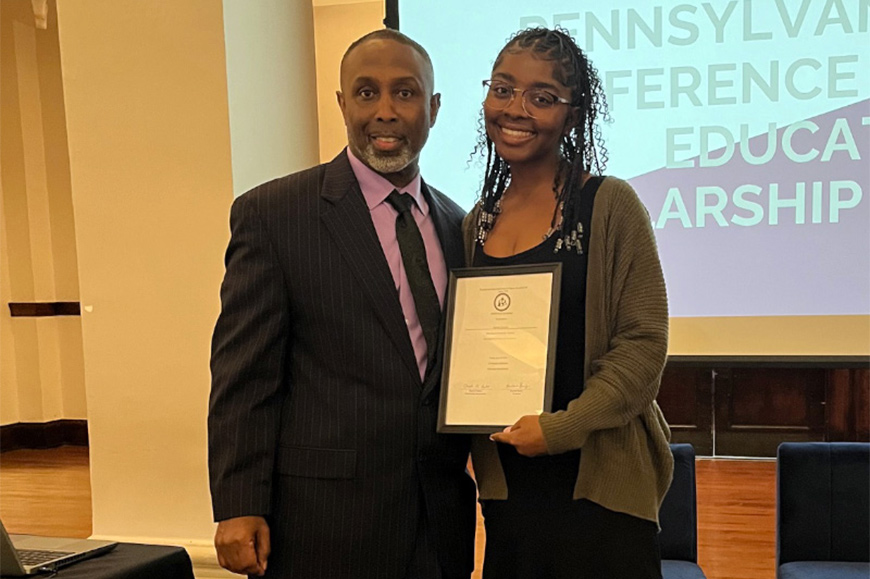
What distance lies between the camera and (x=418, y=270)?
146 cm

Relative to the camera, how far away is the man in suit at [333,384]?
4.58 feet

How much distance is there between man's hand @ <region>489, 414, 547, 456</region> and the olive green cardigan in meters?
0.05

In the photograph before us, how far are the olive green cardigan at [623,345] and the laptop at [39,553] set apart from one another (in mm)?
1061

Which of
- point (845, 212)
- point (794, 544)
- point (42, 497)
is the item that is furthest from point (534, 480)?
point (42, 497)

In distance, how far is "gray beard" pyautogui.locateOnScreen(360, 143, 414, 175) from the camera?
1.48 metres

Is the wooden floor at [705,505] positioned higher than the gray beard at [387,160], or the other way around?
the gray beard at [387,160]

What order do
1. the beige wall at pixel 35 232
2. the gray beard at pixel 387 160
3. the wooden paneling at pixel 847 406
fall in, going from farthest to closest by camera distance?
the beige wall at pixel 35 232 → the wooden paneling at pixel 847 406 → the gray beard at pixel 387 160

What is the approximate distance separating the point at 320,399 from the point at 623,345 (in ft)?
1.91

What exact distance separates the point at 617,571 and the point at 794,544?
4.04ft

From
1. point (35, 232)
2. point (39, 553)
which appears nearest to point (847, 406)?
point (39, 553)

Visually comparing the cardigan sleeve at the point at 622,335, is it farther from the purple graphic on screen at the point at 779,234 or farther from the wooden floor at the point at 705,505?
the wooden floor at the point at 705,505

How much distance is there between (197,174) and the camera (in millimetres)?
2506
